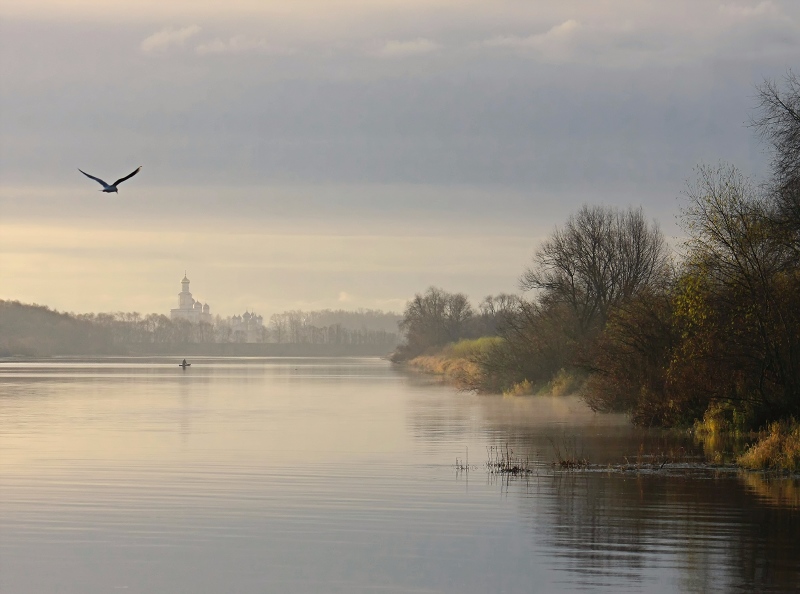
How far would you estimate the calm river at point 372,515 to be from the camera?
17.0m

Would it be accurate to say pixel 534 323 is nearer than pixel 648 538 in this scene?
No

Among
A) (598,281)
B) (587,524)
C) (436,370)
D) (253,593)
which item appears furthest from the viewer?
(436,370)

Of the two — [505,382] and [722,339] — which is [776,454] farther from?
[505,382]

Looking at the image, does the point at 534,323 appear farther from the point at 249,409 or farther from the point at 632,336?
the point at 632,336

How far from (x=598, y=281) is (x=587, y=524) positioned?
51185mm

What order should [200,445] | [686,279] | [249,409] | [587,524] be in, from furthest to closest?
[249,409], [200,445], [686,279], [587,524]

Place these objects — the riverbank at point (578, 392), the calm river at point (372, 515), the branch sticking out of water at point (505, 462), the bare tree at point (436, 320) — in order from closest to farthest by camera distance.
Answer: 1. the calm river at point (372, 515)
2. the riverbank at point (578, 392)
3. the branch sticking out of water at point (505, 462)
4. the bare tree at point (436, 320)

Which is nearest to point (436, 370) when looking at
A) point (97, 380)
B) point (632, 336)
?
point (97, 380)

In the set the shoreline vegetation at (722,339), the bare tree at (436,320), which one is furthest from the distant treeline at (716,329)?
the bare tree at (436,320)

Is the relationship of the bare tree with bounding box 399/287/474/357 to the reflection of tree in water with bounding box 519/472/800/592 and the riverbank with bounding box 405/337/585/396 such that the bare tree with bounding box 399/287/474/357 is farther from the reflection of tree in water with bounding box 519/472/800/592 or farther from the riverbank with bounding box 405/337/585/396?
the reflection of tree in water with bounding box 519/472/800/592

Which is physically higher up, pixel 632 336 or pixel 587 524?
pixel 632 336

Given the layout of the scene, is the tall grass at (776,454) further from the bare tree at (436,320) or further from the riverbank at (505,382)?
the bare tree at (436,320)

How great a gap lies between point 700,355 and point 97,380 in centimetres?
7062

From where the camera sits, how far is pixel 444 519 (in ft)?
73.4
